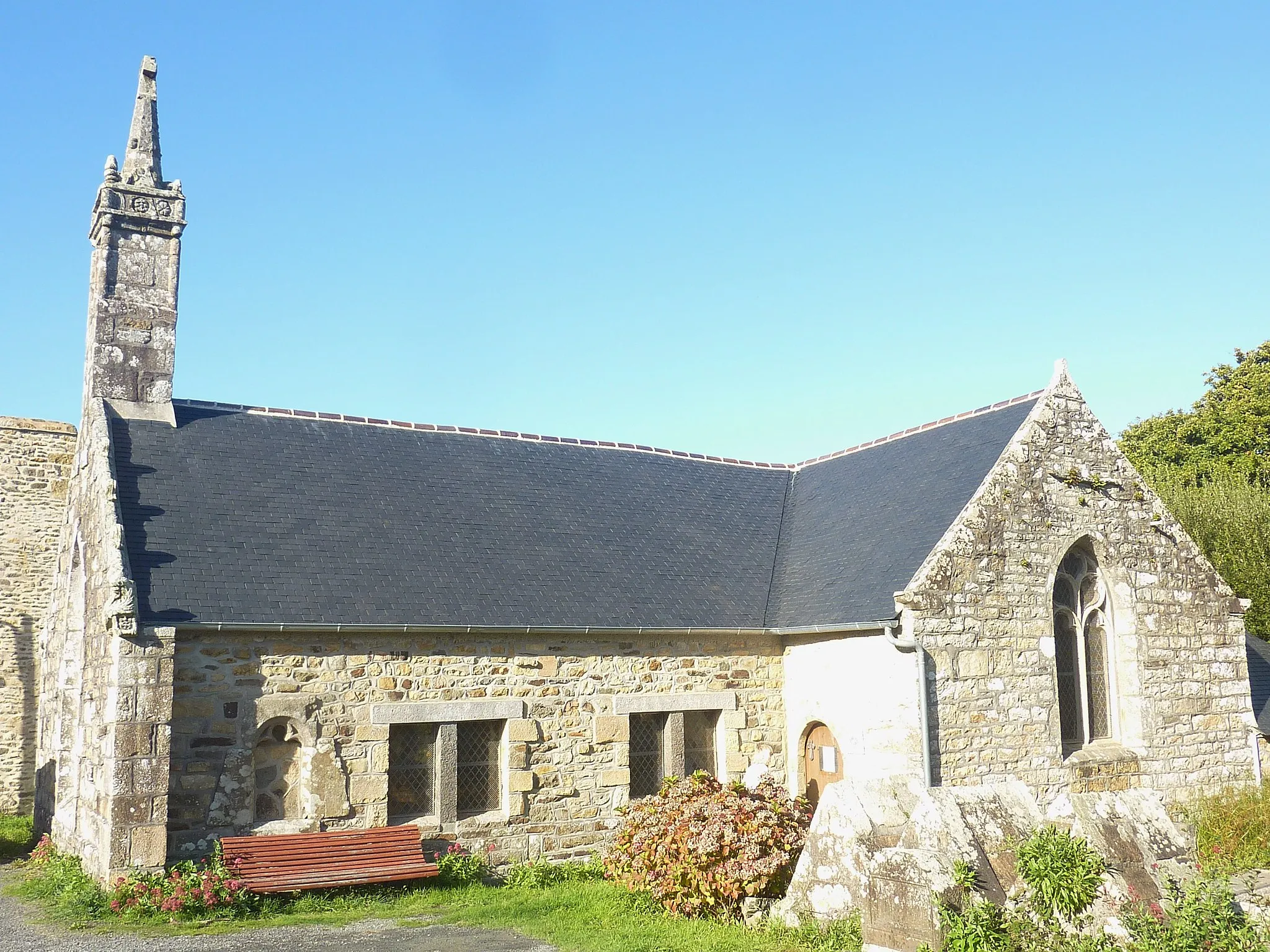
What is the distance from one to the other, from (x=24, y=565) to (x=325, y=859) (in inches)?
458

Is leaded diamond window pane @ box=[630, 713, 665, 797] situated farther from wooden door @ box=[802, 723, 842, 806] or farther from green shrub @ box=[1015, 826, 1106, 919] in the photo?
green shrub @ box=[1015, 826, 1106, 919]

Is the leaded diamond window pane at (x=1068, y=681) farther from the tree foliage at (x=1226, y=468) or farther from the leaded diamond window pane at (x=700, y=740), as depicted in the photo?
the tree foliage at (x=1226, y=468)

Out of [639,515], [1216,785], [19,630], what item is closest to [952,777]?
[1216,785]

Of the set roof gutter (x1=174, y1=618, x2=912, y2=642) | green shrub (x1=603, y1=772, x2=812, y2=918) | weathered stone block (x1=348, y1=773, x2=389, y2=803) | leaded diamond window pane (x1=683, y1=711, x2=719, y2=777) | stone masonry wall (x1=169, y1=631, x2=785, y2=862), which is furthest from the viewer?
leaded diamond window pane (x1=683, y1=711, x2=719, y2=777)

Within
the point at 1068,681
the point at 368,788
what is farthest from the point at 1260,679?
the point at 368,788

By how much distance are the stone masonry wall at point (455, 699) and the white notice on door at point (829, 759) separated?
0.79 metres

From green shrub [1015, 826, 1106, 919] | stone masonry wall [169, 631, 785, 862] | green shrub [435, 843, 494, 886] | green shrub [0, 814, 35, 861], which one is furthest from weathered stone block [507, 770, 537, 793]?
green shrub [0, 814, 35, 861]

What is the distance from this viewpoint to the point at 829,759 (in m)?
14.1

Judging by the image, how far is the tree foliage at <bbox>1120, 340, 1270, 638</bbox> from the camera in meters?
22.2

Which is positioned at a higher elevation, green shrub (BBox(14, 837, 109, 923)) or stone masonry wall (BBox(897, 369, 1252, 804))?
stone masonry wall (BBox(897, 369, 1252, 804))

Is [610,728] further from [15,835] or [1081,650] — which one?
[15,835]

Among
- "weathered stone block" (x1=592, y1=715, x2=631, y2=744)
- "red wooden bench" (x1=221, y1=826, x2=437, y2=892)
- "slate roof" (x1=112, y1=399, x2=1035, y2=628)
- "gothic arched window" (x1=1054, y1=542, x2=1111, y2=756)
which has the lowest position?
"red wooden bench" (x1=221, y1=826, x2=437, y2=892)

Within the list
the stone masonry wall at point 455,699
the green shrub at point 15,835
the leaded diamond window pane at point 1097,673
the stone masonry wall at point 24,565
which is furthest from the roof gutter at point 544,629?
the stone masonry wall at point 24,565

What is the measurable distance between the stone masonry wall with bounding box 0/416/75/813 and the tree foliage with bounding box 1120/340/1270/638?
22.7 meters
